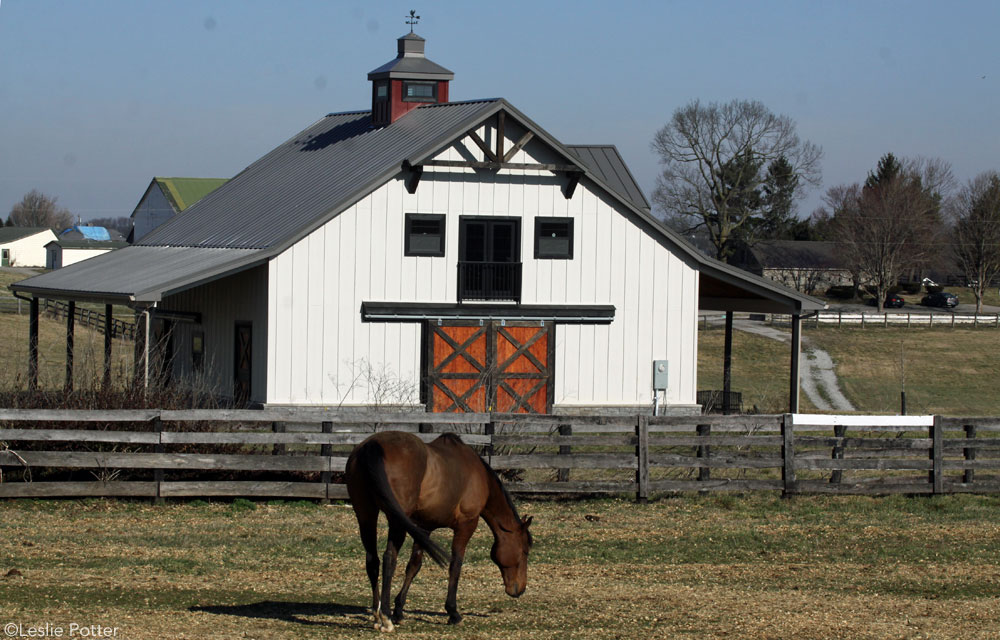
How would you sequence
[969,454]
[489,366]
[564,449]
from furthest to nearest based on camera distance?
[489,366] → [969,454] → [564,449]

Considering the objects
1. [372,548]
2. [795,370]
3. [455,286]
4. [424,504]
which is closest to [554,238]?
[455,286]

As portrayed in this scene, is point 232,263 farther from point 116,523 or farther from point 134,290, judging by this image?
point 116,523

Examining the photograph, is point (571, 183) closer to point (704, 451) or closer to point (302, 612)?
point (704, 451)

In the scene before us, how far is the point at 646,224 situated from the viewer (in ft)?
89.1

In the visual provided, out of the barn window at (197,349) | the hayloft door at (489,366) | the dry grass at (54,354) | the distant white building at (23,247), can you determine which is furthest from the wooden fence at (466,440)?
the distant white building at (23,247)

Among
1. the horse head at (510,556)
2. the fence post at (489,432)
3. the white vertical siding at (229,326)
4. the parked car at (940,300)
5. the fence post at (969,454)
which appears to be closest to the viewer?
the horse head at (510,556)

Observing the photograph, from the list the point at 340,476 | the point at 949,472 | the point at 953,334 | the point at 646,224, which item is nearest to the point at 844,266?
the point at 953,334

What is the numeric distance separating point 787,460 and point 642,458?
6.90ft

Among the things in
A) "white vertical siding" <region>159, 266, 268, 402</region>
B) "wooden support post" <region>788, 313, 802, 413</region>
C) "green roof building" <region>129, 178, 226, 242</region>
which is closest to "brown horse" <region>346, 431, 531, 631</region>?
"white vertical siding" <region>159, 266, 268, 402</region>

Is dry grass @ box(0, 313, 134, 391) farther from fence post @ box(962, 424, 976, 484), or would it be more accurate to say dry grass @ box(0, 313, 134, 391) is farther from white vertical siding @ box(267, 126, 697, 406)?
fence post @ box(962, 424, 976, 484)

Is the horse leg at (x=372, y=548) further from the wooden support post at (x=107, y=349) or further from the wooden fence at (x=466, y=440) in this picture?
the wooden support post at (x=107, y=349)

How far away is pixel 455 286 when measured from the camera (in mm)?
26109

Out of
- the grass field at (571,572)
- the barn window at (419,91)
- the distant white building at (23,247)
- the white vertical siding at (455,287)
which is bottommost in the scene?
the grass field at (571,572)

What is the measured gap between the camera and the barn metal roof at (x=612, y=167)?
33.2m
